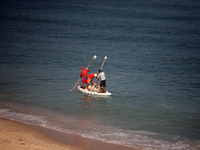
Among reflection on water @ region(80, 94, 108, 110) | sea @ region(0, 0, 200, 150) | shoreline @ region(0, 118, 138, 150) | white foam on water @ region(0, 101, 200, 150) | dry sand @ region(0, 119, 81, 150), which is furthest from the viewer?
reflection on water @ region(80, 94, 108, 110)

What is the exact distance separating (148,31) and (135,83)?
32.3 metres

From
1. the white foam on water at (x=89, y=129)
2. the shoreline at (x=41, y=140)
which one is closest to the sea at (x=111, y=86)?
the white foam on water at (x=89, y=129)

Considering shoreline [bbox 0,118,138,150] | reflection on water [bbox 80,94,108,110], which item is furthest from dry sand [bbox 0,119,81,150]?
reflection on water [bbox 80,94,108,110]

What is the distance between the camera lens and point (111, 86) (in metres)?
22.7

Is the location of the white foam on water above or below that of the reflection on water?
below

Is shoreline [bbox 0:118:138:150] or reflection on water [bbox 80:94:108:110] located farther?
reflection on water [bbox 80:94:108:110]

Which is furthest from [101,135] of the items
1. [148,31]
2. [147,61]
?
[148,31]

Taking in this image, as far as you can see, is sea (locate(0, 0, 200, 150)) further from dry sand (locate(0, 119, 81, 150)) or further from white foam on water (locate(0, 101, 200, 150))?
dry sand (locate(0, 119, 81, 150))

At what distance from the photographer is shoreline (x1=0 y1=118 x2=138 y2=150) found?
11.1 m

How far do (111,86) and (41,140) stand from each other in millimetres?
11229

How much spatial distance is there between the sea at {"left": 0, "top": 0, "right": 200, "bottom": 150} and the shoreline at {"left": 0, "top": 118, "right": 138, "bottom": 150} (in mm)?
523

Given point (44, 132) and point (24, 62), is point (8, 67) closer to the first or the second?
point (24, 62)

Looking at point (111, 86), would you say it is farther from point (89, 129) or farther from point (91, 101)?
point (89, 129)

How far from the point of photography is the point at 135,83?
77.6 feet
